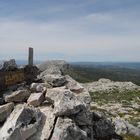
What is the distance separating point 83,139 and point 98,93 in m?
58.6

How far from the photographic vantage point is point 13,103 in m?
22.7

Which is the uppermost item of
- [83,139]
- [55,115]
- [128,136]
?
[55,115]

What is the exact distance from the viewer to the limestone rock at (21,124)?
1889cm

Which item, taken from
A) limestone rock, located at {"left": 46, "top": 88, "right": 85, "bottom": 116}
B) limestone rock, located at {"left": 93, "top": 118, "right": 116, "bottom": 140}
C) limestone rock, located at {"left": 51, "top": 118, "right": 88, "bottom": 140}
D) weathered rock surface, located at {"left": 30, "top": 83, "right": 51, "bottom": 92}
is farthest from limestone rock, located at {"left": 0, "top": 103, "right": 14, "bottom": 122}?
limestone rock, located at {"left": 93, "top": 118, "right": 116, "bottom": 140}

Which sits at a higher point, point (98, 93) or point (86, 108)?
point (86, 108)

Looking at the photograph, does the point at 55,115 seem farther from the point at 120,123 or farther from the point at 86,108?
the point at 120,123

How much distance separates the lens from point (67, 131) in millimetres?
20188

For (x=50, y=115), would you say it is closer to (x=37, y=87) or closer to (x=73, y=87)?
(x=37, y=87)

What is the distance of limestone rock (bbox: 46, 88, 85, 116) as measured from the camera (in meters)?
21.3

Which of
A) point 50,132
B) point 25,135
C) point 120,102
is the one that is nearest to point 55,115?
point 50,132

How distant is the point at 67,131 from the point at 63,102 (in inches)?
91.5

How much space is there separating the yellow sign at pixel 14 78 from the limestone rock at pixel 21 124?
3.41m

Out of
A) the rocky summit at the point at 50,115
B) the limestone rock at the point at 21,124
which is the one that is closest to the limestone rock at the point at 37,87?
the rocky summit at the point at 50,115

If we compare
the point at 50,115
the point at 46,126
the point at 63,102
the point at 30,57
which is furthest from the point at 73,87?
the point at 46,126
